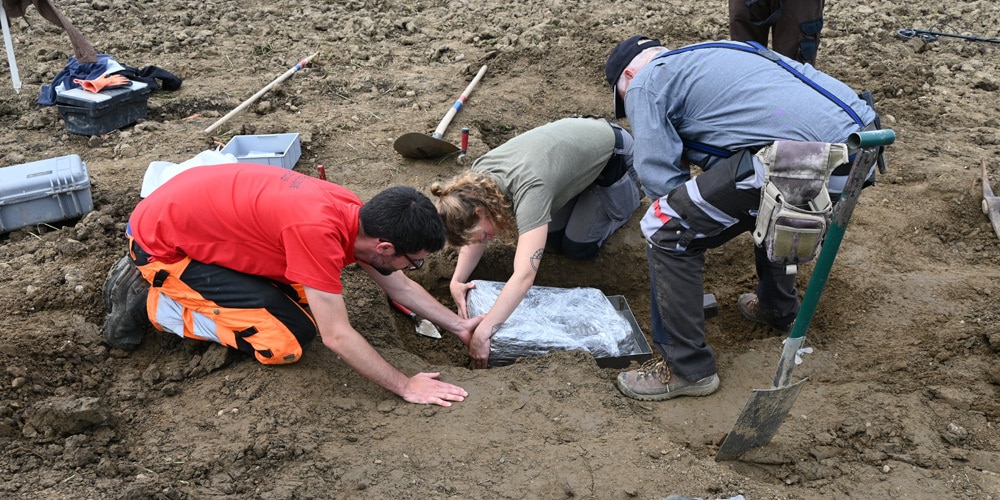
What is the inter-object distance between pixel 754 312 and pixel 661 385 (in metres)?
0.97

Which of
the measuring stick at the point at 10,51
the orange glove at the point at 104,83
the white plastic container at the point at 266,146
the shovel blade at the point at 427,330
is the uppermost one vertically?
the measuring stick at the point at 10,51

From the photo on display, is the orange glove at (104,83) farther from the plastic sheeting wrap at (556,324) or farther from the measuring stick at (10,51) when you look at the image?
the plastic sheeting wrap at (556,324)

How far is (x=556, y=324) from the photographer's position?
12.1ft

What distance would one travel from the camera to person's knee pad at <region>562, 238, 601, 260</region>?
4.24 meters

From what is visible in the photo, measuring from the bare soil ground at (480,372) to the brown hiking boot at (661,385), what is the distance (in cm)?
5

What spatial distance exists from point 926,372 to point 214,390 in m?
2.95

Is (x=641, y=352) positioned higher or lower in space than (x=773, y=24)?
lower

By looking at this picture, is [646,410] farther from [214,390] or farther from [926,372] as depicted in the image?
[214,390]

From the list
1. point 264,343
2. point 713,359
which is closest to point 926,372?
point 713,359

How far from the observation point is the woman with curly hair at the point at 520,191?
10.7 ft

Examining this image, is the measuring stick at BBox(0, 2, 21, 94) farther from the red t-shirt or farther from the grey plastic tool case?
the red t-shirt

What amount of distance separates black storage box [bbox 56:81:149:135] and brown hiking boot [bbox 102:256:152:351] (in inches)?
97.7

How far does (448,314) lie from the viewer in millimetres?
3422

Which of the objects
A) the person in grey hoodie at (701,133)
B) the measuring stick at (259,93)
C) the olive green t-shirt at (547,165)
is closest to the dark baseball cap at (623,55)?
the person in grey hoodie at (701,133)
